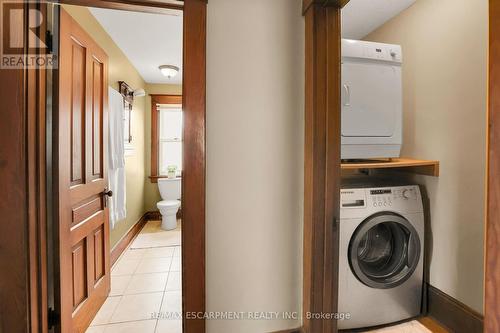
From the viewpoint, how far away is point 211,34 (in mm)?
1317

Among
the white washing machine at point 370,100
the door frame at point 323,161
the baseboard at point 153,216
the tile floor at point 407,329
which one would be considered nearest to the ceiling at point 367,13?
the white washing machine at point 370,100

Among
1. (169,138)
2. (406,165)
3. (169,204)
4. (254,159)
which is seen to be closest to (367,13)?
(406,165)

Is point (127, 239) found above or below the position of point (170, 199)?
below

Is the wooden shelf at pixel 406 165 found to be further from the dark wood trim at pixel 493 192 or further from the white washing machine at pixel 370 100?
the dark wood trim at pixel 493 192

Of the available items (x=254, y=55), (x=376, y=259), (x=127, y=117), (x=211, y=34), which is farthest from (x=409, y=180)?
(x=127, y=117)

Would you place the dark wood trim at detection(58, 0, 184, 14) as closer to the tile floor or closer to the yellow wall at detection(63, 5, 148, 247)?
the yellow wall at detection(63, 5, 148, 247)

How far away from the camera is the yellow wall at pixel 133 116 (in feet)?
7.36

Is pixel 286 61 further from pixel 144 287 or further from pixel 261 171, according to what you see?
pixel 144 287

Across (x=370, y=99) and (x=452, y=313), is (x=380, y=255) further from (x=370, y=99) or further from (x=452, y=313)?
(x=370, y=99)

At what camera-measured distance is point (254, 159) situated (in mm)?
1390

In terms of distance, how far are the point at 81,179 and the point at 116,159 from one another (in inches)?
35.5

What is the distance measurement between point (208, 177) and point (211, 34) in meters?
0.78

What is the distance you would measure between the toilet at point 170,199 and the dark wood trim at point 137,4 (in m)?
2.96

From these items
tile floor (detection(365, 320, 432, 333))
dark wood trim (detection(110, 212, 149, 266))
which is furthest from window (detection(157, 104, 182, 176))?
tile floor (detection(365, 320, 432, 333))
